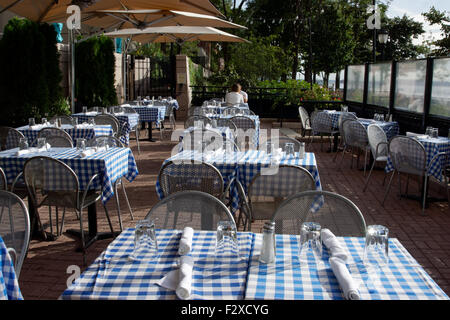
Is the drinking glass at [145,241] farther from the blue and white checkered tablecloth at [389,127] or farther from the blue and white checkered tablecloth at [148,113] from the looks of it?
the blue and white checkered tablecloth at [148,113]

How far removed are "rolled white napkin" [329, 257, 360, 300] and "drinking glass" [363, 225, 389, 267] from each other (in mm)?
140

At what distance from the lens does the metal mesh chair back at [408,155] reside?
5453mm

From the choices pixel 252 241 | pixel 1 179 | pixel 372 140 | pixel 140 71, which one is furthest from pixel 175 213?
pixel 140 71

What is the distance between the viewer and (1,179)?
3596mm

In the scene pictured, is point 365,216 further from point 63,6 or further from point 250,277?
point 63,6

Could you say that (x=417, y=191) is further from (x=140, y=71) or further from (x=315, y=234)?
(x=140, y=71)

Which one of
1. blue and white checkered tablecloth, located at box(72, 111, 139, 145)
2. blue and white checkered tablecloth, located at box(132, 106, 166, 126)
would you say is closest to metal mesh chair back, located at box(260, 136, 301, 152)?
blue and white checkered tablecloth, located at box(72, 111, 139, 145)

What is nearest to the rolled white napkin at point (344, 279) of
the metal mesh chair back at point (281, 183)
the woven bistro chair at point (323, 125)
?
the metal mesh chair back at point (281, 183)

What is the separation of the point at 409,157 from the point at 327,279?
4.11 m

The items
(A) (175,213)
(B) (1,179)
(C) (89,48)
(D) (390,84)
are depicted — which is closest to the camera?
(A) (175,213)

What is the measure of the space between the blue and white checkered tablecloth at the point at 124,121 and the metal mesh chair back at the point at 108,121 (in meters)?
0.33

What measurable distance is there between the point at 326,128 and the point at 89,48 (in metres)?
6.54

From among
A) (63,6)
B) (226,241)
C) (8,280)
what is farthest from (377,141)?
(8,280)

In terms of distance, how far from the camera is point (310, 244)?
7.25 feet
